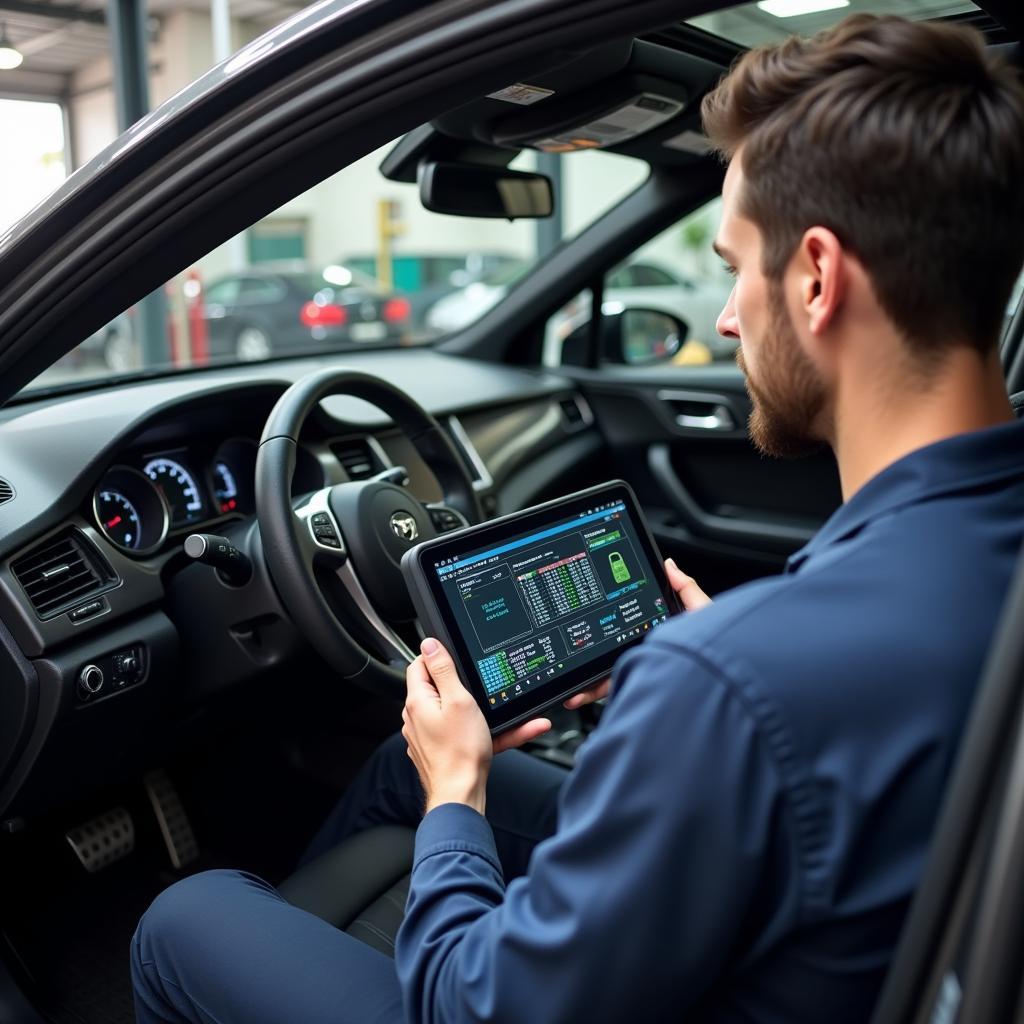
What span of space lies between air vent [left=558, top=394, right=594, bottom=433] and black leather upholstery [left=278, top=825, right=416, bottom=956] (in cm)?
164

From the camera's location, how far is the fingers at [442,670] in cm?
→ 117

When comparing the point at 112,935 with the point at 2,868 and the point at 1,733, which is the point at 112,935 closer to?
the point at 2,868

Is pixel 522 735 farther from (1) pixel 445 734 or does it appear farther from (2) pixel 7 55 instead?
(2) pixel 7 55

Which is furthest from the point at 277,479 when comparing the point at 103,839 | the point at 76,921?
the point at 76,921

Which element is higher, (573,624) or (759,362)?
(759,362)

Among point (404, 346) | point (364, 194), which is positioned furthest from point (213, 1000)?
point (364, 194)

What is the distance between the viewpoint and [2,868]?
208cm

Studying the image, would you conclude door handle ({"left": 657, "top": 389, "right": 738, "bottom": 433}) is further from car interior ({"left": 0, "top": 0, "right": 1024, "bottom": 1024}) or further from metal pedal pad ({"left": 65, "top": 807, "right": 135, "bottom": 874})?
metal pedal pad ({"left": 65, "top": 807, "right": 135, "bottom": 874})

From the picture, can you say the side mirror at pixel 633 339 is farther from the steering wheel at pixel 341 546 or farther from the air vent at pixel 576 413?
the steering wheel at pixel 341 546

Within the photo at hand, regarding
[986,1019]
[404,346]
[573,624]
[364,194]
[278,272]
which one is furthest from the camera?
[364,194]

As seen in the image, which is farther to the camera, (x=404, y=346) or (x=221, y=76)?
(x=404, y=346)

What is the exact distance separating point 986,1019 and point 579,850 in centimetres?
28

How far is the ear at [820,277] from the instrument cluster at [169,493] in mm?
1289

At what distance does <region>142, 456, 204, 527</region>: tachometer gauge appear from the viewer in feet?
6.56
